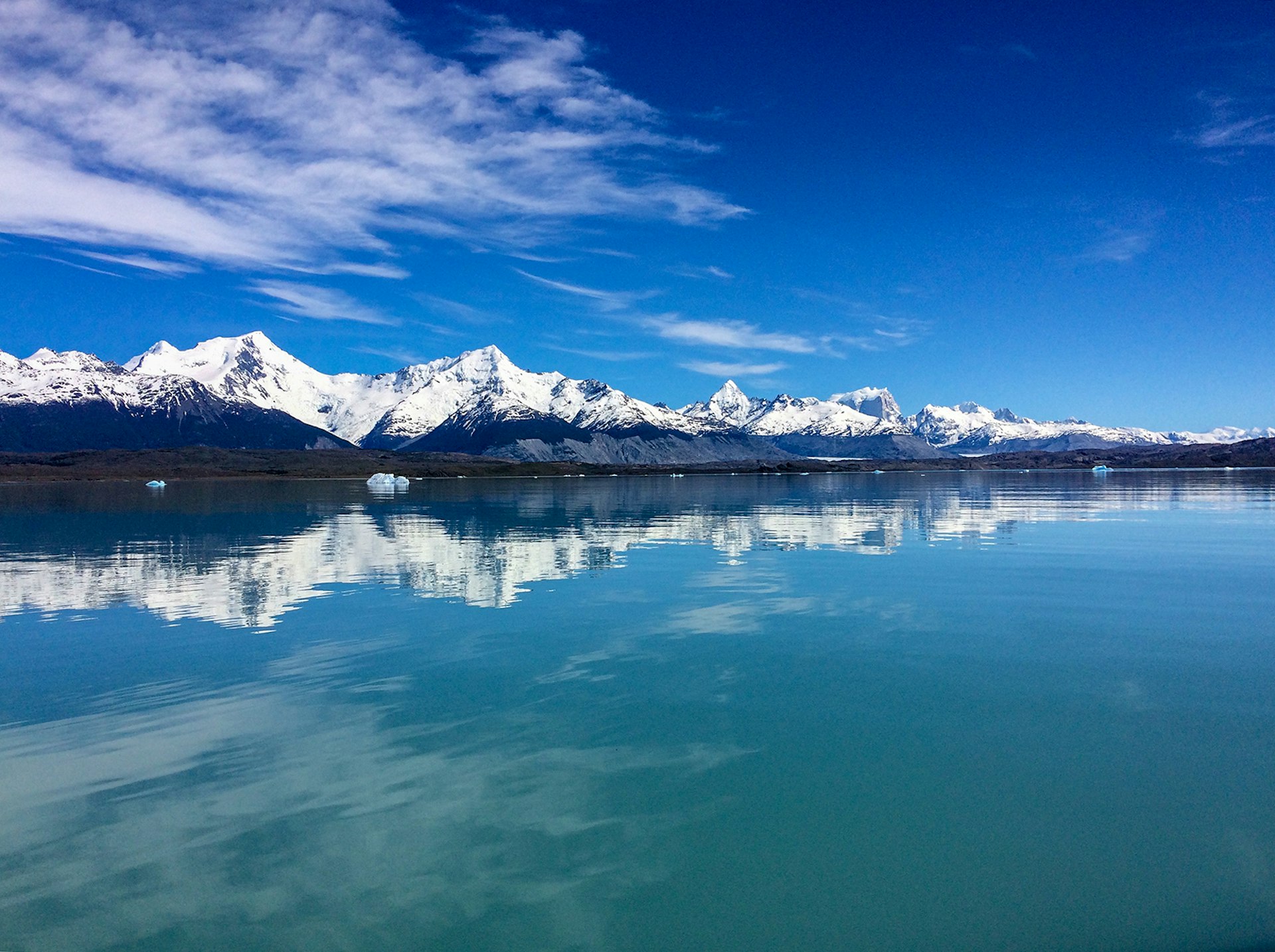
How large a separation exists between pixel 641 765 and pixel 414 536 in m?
48.6

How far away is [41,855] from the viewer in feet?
37.6

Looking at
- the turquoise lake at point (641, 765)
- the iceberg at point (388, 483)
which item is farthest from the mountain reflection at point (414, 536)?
the iceberg at point (388, 483)

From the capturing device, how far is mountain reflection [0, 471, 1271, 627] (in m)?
34.7

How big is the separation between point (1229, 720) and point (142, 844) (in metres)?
20.4

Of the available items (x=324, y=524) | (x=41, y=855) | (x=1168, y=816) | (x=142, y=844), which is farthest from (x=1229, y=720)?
(x=324, y=524)

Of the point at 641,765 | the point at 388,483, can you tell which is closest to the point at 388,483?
the point at 388,483

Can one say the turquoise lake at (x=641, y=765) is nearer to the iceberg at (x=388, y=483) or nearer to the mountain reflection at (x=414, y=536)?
the mountain reflection at (x=414, y=536)

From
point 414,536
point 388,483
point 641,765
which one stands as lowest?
point 641,765

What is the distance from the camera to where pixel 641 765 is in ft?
47.8

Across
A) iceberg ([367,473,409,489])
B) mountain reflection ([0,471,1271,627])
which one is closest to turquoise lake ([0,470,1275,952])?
mountain reflection ([0,471,1271,627])

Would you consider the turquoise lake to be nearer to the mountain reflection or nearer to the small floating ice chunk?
the mountain reflection

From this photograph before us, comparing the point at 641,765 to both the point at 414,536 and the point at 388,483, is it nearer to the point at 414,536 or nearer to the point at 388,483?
the point at 414,536

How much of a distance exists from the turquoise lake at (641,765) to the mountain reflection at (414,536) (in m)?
1.11

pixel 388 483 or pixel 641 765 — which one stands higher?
pixel 388 483
